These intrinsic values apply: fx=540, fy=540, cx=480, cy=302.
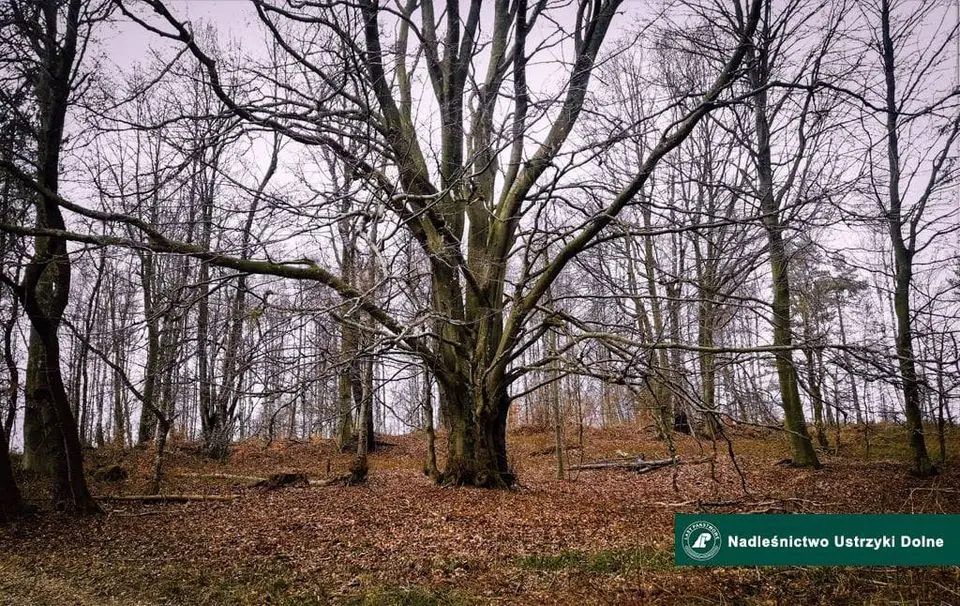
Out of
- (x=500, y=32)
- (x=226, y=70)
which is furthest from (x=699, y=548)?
(x=500, y=32)

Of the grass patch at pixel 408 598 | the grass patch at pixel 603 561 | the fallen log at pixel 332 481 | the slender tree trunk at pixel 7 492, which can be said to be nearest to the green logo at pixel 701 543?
the grass patch at pixel 603 561

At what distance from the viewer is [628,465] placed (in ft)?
48.3

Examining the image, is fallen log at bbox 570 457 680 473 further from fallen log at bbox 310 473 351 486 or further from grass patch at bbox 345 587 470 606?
grass patch at bbox 345 587 470 606

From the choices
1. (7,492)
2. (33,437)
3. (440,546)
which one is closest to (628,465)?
(440,546)

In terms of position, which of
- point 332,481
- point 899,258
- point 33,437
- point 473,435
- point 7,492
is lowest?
point 332,481

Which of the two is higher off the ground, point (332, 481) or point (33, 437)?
point (33, 437)

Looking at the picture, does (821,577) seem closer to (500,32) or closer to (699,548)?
(699,548)

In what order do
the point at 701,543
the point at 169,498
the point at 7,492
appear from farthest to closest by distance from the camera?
the point at 169,498
the point at 7,492
the point at 701,543

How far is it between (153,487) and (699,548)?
9798 mm

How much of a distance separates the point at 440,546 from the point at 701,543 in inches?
111

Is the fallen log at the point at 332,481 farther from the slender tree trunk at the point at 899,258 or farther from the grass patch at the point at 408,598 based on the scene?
the slender tree trunk at the point at 899,258

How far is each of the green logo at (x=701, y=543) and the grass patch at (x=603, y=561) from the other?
319 mm

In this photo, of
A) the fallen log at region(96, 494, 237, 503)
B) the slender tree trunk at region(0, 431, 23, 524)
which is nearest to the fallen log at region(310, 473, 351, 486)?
the fallen log at region(96, 494, 237, 503)

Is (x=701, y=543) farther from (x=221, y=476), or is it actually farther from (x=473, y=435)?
(x=221, y=476)
